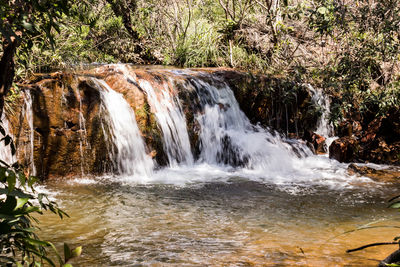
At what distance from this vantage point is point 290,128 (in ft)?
37.8

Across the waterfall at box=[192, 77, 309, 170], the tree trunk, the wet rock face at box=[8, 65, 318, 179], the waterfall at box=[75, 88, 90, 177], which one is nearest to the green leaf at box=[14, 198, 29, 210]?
the tree trunk

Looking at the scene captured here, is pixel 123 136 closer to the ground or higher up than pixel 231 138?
higher up

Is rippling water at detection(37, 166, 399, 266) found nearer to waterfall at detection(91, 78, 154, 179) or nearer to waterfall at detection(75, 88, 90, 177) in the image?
waterfall at detection(75, 88, 90, 177)

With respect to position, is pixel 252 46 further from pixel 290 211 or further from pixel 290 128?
pixel 290 211

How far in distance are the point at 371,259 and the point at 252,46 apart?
35.5 ft

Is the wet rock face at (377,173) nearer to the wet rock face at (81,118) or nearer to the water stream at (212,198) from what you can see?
the water stream at (212,198)

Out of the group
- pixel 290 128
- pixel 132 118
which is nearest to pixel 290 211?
pixel 132 118

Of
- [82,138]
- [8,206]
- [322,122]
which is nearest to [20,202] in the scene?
[8,206]

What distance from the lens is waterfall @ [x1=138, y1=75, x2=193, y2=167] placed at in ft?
28.2

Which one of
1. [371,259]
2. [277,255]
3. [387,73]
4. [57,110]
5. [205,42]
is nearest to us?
[371,259]

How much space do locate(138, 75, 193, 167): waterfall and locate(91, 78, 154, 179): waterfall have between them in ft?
1.91

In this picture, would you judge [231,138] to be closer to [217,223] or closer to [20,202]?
[217,223]

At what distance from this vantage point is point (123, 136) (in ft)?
26.2

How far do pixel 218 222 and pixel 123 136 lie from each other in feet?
12.1
